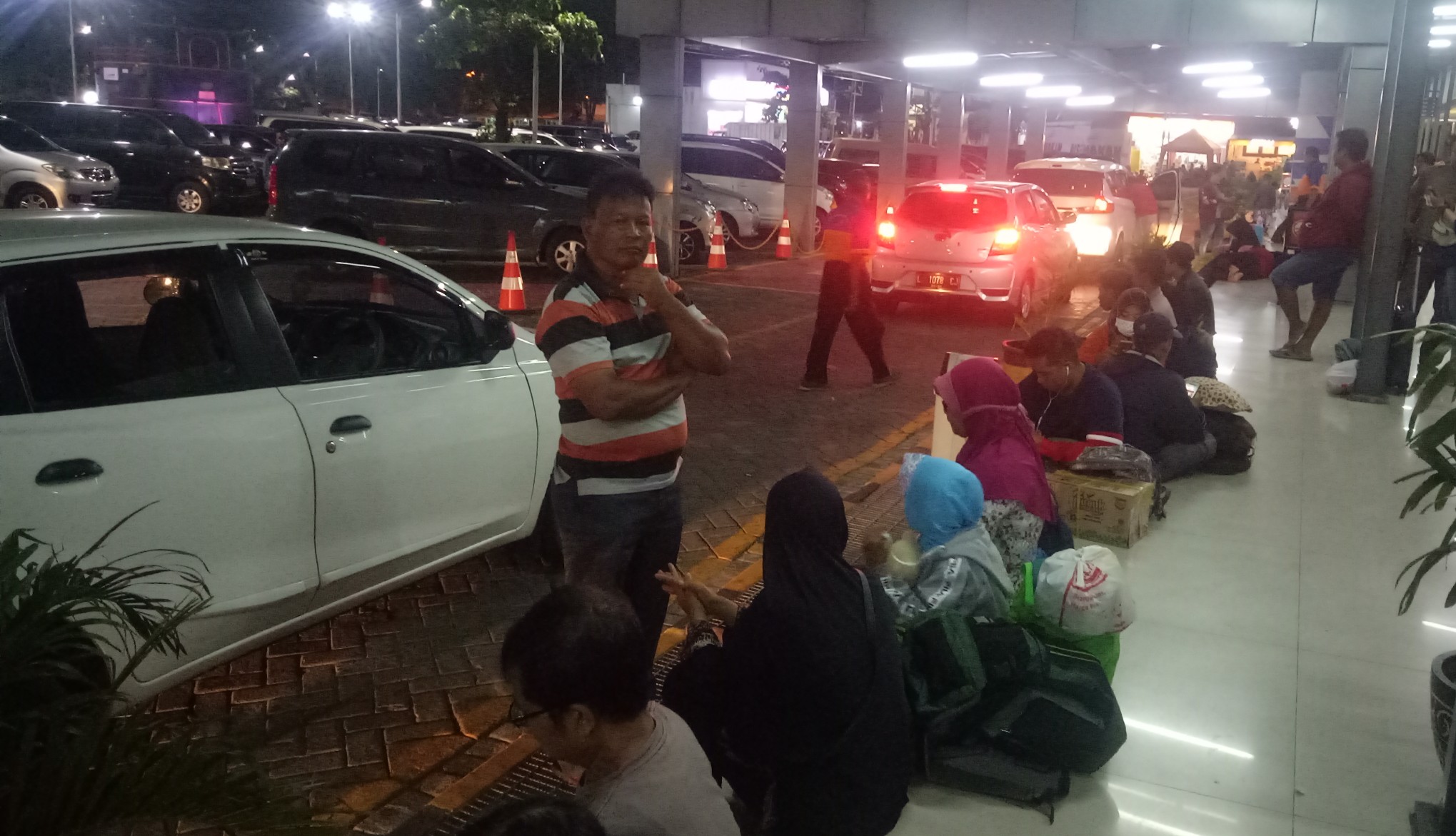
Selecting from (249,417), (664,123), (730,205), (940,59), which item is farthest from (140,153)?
(249,417)

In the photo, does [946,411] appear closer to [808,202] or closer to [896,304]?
[896,304]

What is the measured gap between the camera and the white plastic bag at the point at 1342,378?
9.31 metres

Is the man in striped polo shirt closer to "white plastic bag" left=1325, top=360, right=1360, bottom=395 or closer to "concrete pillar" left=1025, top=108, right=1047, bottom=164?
A: "white plastic bag" left=1325, top=360, right=1360, bottom=395

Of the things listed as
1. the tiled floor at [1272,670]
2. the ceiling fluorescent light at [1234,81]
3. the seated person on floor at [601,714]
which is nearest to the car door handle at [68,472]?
the seated person on floor at [601,714]

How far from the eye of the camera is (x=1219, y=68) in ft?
79.8

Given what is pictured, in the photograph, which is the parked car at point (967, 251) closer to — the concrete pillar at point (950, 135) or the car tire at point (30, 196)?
the car tire at point (30, 196)

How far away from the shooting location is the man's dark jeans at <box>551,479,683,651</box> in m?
3.17

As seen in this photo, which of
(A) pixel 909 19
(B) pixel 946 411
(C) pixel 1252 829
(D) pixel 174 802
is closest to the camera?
(D) pixel 174 802

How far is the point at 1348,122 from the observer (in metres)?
14.4

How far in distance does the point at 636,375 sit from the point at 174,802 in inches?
63.1

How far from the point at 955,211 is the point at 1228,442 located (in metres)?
6.21

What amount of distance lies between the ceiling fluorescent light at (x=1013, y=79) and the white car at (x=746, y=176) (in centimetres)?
688

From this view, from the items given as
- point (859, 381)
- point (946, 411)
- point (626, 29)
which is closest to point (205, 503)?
point (946, 411)

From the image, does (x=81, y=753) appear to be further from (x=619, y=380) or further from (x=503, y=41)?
(x=503, y=41)
